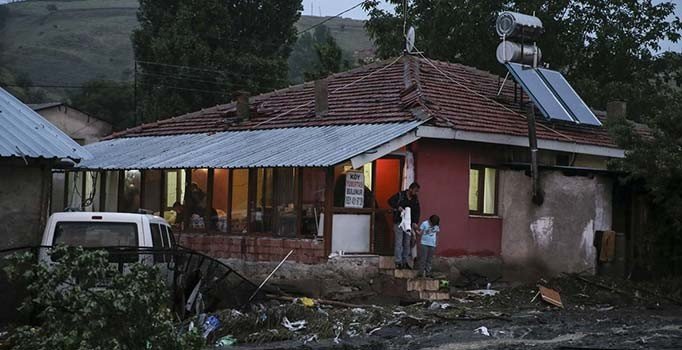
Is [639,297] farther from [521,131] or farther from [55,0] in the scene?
[55,0]

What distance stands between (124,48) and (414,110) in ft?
294

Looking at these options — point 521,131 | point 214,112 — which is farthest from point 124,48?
point 521,131

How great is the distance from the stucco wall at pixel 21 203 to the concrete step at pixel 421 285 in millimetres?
6727

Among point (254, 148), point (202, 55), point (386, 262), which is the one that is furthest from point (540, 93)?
point (202, 55)

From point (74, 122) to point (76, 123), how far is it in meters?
0.15

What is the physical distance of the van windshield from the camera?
13352 mm

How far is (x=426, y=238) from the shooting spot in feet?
57.1

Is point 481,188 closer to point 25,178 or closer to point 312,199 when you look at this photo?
point 312,199

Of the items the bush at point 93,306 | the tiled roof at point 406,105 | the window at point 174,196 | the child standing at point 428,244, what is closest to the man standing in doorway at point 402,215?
the child standing at point 428,244

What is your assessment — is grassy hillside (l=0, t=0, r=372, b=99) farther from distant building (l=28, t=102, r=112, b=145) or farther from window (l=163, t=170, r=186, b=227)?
window (l=163, t=170, r=186, b=227)

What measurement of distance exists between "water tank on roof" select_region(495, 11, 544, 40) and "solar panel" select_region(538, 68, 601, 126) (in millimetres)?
929

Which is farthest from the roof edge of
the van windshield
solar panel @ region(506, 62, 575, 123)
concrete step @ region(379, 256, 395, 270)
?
the van windshield

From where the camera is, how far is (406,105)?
19.5 meters

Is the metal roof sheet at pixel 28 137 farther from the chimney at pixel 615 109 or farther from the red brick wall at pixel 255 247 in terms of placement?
the chimney at pixel 615 109
